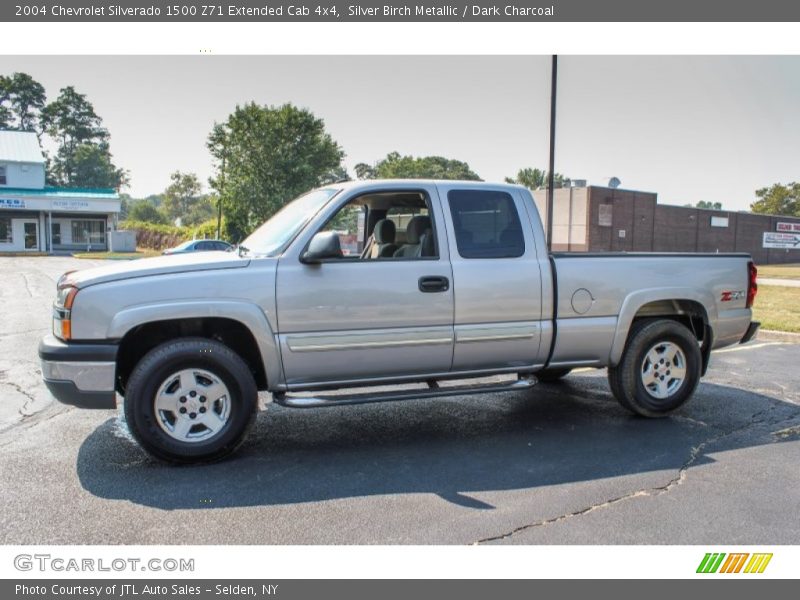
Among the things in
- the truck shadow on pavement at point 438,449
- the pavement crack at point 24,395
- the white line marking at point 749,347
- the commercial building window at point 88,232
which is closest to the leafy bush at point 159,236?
the commercial building window at point 88,232

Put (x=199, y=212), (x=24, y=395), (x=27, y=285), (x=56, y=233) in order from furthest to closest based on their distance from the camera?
(x=199, y=212) < (x=56, y=233) < (x=27, y=285) < (x=24, y=395)

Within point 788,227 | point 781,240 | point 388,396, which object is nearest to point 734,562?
point 388,396

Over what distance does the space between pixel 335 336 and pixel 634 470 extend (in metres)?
2.34

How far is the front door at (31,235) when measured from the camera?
4441cm

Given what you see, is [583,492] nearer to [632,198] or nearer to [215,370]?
[215,370]

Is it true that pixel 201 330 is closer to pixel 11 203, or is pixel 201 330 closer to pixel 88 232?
pixel 11 203

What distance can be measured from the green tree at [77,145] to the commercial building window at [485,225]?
8208 centimetres

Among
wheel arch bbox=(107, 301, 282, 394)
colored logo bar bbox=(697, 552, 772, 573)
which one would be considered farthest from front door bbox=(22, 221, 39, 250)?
colored logo bar bbox=(697, 552, 772, 573)

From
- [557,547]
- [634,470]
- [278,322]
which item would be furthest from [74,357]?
[634,470]

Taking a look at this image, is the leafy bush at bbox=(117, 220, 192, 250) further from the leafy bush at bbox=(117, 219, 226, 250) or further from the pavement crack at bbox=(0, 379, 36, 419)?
the pavement crack at bbox=(0, 379, 36, 419)

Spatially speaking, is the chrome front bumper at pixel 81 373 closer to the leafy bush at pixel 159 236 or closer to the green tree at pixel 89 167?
the leafy bush at pixel 159 236

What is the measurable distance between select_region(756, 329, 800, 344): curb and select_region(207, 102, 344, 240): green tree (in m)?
31.5

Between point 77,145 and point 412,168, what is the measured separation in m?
41.8

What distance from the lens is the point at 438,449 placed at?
4992 millimetres
